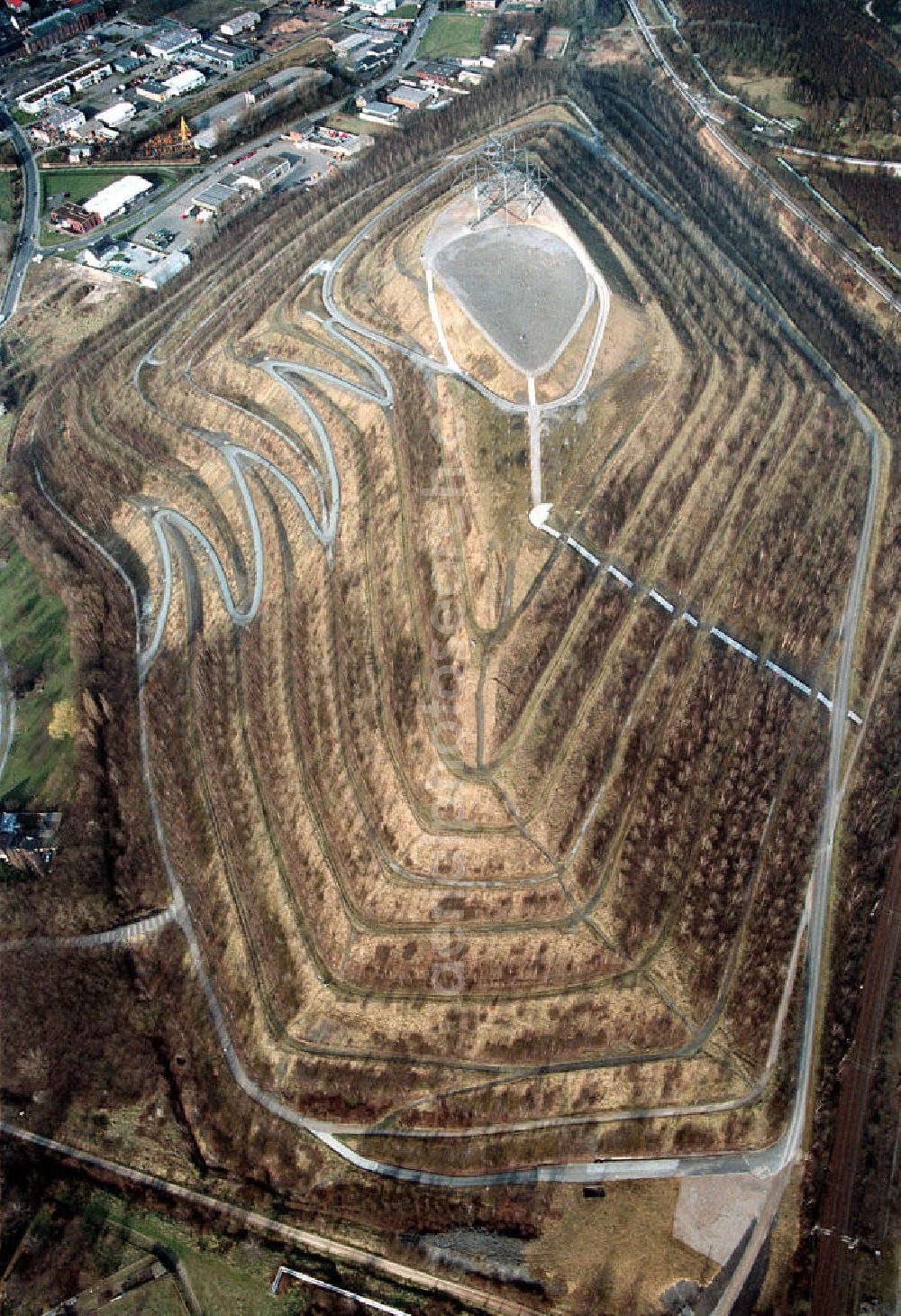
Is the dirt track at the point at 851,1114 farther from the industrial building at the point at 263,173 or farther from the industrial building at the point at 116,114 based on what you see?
the industrial building at the point at 116,114

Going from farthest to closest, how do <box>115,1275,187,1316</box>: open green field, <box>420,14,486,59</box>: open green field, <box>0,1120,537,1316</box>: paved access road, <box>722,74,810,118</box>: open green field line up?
<box>420,14,486,59</box>: open green field, <box>722,74,810,118</box>: open green field, <box>115,1275,187,1316</box>: open green field, <box>0,1120,537,1316</box>: paved access road

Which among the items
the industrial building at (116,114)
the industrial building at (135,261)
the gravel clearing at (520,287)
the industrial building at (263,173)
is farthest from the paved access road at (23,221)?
the gravel clearing at (520,287)

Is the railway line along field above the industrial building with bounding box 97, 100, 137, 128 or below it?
below

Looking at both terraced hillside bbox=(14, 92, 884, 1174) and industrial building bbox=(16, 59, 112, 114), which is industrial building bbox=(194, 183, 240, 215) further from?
industrial building bbox=(16, 59, 112, 114)

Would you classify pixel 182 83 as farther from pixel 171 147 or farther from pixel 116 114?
pixel 171 147

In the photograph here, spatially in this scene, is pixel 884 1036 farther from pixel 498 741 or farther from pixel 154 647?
pixel 154 647

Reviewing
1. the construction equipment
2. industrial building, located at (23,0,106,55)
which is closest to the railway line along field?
the construction equipment

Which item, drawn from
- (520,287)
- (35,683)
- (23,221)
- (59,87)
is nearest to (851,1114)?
(35,683)
